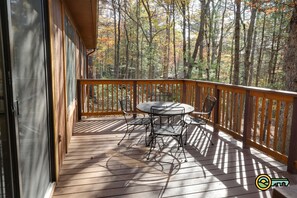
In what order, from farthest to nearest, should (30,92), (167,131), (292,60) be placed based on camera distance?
(292,60) → (167,131) → (30,92)

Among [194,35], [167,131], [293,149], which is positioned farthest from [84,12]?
[194,35]

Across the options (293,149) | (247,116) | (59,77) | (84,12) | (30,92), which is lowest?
(293,149)

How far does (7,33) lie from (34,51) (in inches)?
24.9

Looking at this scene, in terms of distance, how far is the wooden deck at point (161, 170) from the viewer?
7.88 ft

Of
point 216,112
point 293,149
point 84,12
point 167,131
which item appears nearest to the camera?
point 293,149


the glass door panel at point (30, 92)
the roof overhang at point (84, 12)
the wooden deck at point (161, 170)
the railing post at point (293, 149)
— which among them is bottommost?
the wooden deck at point (161, 170)

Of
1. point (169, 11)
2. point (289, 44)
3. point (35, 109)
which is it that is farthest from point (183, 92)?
point (169, 11)

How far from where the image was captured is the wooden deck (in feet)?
7.88

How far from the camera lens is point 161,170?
9.55 ft

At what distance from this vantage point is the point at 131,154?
3441 millimetres

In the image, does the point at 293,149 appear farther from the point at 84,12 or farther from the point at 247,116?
the point at 84,12

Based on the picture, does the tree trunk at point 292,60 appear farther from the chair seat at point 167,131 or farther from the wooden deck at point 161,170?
the chair seat at point 167,131

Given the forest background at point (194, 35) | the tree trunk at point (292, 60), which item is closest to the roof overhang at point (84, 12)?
the tree trunk at point (292, 60)

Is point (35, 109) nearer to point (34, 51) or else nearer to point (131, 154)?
point (34, 51)
